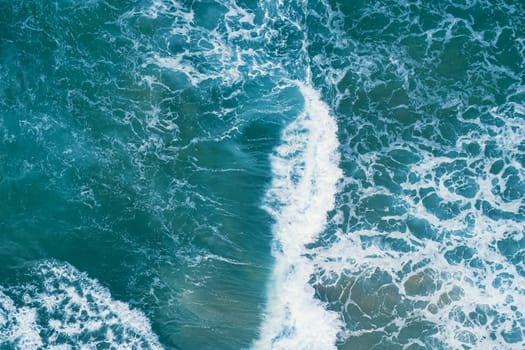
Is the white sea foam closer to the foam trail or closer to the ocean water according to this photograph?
the ocean water

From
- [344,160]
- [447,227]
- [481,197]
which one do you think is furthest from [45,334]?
[481,197]

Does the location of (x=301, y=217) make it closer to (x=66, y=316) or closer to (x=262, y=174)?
(x=262, y=174)

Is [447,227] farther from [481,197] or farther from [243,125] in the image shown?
[243,125]

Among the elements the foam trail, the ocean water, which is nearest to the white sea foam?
the ocean water

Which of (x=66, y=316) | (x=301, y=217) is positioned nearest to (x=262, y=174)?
(x=301, y=217)

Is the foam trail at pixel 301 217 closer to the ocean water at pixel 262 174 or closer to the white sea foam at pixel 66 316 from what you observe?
the ocean water at pixel 262 174

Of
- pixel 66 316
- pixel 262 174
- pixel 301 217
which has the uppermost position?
pixel 262 174
